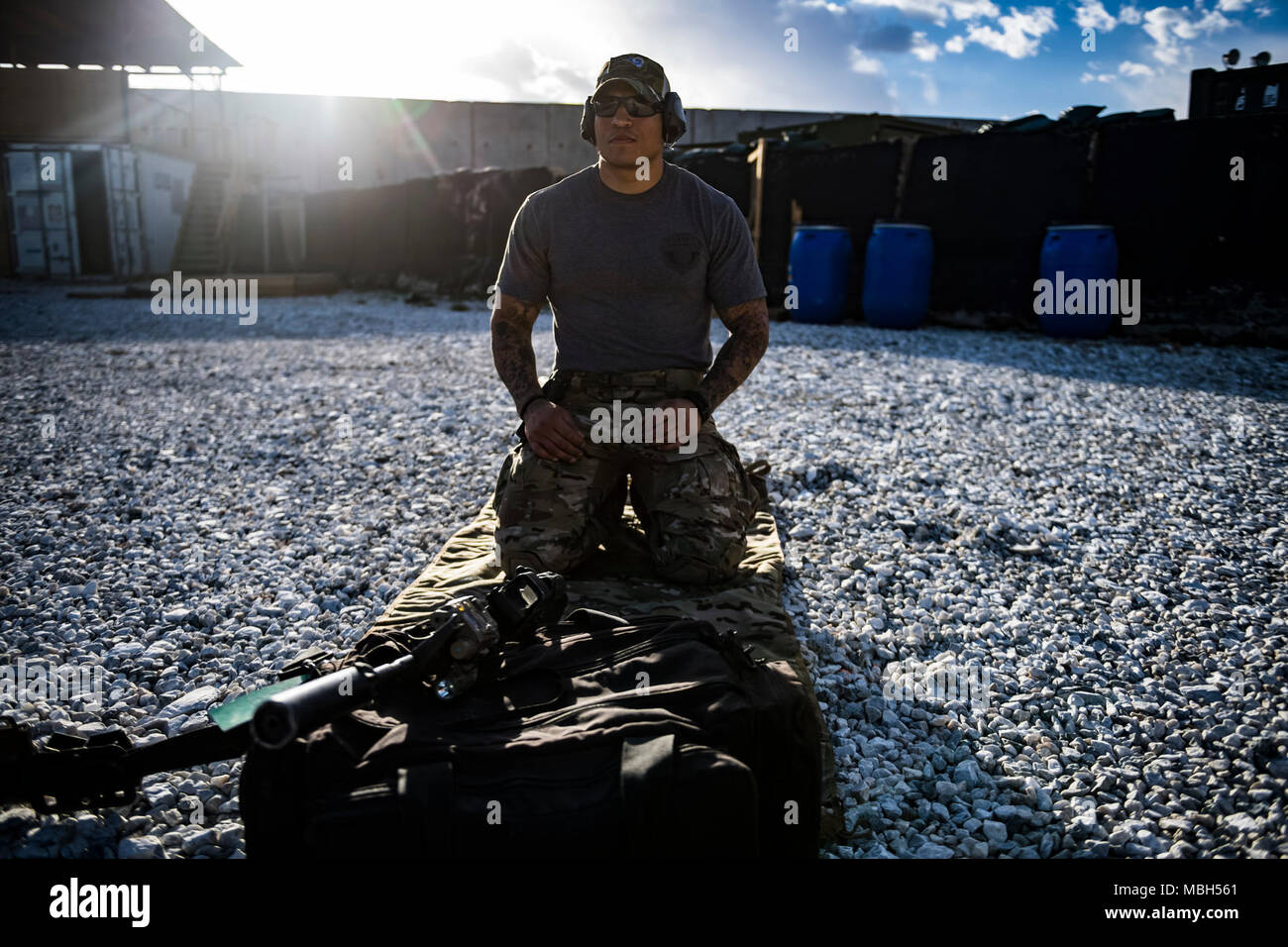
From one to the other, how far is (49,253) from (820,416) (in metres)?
19.0

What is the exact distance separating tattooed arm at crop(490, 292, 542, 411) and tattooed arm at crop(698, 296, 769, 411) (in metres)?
0.61

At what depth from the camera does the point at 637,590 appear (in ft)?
8.52

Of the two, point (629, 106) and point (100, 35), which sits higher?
point (100, 35)

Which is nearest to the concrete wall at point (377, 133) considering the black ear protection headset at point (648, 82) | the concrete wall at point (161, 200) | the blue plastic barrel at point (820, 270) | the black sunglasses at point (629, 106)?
the concrete wall at point (161, 200)

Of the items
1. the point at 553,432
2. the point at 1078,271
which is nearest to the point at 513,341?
the point at 553,432

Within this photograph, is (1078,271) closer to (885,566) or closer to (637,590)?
(885,566)

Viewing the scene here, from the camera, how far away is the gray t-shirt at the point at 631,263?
278 centimetres

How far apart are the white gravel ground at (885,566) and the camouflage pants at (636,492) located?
441 mm

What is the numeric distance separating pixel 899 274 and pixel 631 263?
7072mm

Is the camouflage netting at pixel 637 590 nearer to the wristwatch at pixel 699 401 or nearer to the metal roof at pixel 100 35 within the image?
the wristwatch at pixel 699 401

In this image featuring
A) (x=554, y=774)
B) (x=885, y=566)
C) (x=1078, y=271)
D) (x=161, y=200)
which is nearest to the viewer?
(x=554, y=774)

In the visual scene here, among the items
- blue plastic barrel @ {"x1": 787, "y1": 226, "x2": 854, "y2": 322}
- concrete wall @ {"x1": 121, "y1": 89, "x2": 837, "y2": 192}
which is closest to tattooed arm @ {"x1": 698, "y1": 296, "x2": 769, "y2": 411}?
blue plastic barrel @ {"x1": 787, "y1": 226, "x2": 854, "y2": 322}
